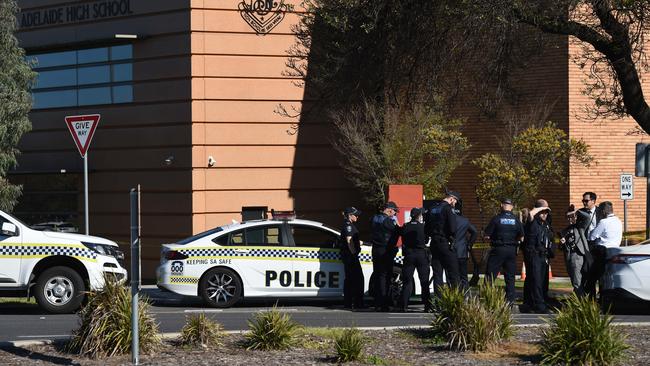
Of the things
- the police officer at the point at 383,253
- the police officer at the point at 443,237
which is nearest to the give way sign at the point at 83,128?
the police officer at the point at 383,253

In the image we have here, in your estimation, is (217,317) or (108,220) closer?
(217,317)

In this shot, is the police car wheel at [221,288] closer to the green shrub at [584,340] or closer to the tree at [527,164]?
the green shrub at [584,340]

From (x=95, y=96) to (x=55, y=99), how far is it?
1.37m

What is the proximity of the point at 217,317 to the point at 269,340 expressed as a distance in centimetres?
453

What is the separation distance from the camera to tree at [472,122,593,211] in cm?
2455

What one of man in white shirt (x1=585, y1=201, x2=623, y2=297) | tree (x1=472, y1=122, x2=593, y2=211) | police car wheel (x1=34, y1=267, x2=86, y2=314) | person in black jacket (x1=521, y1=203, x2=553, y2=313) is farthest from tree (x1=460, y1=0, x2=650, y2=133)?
tree (x1=472, y1=122, x2=593, y2=211)

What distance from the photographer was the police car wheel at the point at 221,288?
59.2 ft

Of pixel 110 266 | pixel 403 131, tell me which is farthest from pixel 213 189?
pixel 110 266

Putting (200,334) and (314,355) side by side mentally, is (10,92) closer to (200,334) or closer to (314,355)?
(200,334)

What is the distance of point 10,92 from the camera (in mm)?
24969

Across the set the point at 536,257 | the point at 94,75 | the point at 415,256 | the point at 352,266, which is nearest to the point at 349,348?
the point at 415,256

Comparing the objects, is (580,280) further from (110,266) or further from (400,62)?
(110,266)

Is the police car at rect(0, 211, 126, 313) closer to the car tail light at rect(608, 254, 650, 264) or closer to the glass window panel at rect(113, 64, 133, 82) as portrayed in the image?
the car tail light at rect(608, 254, 650, 264)

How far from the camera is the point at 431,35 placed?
16.2 metres
